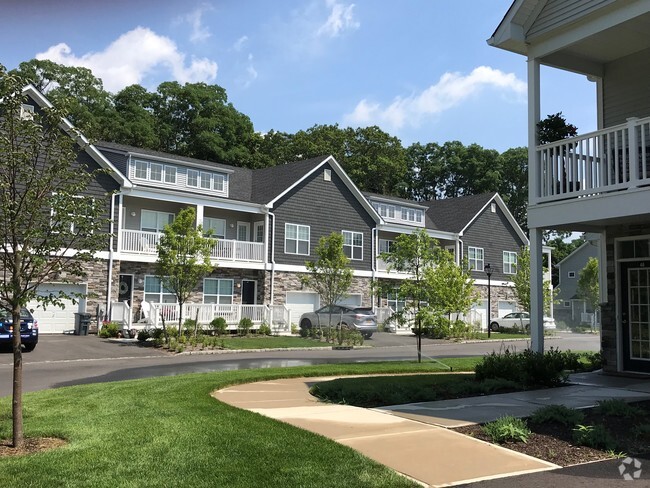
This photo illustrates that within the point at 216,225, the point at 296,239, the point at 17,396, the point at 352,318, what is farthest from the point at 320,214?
the point at 17,396

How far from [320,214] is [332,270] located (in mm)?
8124

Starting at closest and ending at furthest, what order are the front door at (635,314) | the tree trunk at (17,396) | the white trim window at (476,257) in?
1. the tree trunk at (17,396)
2. the front door at (635,314)
3. the white trim window at (476,257)

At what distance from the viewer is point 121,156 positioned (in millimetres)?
29562

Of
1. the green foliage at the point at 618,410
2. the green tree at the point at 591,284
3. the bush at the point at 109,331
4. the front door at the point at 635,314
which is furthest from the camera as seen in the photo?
the green tree at the point at 591,284

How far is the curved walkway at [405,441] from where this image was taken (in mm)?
5400

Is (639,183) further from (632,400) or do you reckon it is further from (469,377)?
(469,377)

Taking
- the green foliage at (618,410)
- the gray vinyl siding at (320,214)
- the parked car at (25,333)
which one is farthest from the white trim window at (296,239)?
the green foliage at (618,410)

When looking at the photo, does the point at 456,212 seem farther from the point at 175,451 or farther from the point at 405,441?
the point at 175,451

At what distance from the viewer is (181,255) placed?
2191cm

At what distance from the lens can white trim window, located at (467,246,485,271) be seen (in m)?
42.6

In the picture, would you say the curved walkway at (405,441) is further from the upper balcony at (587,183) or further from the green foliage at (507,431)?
the upper balcony at (587,183)

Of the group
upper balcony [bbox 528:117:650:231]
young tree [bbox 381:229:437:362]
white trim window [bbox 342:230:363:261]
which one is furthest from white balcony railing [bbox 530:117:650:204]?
white trim window [bbox 342:230:363:261]

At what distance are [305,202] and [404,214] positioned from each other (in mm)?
9820

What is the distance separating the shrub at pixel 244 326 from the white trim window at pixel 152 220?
643cm
